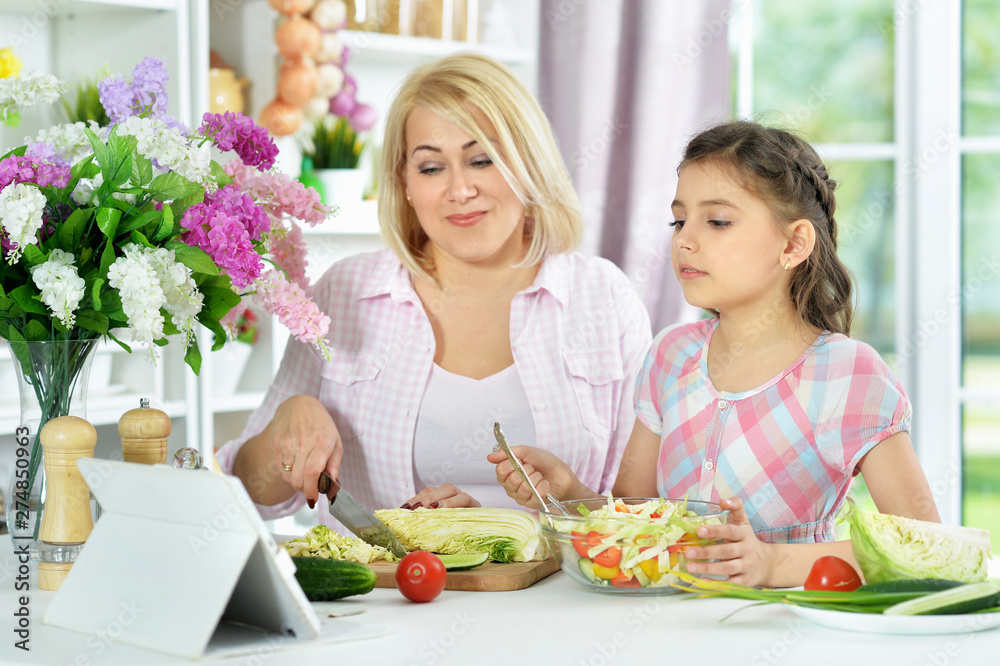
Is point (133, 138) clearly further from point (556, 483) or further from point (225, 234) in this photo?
point (556, 483)

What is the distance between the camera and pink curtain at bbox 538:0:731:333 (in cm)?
274

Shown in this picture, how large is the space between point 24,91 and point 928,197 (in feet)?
7.14

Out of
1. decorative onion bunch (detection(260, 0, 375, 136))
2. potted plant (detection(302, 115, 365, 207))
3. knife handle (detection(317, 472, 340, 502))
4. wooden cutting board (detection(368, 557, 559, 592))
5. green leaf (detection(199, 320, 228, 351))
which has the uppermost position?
decorative onion bunch (detection(260, 0, 375, 136))

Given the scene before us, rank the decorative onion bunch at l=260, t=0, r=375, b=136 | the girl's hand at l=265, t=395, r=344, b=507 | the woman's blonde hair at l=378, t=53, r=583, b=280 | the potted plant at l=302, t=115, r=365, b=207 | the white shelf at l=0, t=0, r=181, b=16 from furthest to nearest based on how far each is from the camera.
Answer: the potted plant at l=302, t=115, r=365, b=207, the decorative onion bunch at l=260, t=0, r=375, b=136, the white shelf at l=0, t=0, r=181, b=16, the woman's blonde hair at l=378, t=53, r=583, b=280, the girl's hand at l=265, t=395, r=344, b=507

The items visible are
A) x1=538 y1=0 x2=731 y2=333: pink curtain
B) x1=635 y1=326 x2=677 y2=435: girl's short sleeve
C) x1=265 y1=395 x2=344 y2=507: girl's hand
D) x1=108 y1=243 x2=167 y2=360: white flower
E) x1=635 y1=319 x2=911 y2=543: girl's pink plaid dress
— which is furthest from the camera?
x1=538 y1=0 x2=731 y2=333: pink curtain

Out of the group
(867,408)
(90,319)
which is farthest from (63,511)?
(867,408)

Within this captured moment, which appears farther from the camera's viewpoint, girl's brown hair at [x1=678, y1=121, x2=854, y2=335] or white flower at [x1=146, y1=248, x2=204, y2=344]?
girl's brown hair at [x1=678, y1=121, x2=854, y2=335]

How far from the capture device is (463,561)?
1161 millimetres

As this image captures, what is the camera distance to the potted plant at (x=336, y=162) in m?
2.56

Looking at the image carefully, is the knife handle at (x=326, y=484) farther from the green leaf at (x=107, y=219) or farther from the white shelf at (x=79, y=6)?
the white shelf at (x=79, y=6)

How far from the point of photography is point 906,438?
4.25 feet

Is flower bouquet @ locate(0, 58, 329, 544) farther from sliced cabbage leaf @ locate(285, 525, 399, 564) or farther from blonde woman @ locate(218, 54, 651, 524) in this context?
blonde woman @ locate(218, 54, 651, 524)

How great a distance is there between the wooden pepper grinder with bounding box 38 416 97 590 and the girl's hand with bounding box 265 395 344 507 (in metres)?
0.34

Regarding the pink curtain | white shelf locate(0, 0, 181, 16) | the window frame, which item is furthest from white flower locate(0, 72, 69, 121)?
the window frame
